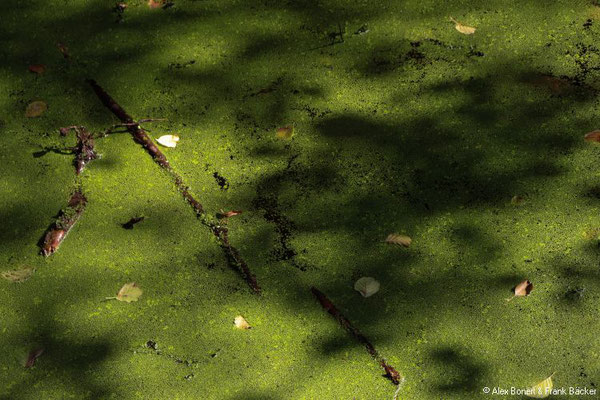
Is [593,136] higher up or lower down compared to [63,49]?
higher up

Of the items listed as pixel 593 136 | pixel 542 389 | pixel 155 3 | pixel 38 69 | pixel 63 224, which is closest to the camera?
pixel 542 389

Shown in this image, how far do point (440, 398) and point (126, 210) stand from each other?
3.12 ft

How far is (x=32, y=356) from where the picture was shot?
5.58 feet

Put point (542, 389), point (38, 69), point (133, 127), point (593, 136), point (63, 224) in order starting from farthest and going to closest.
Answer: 1. point (38, 69)
2. point (133, 127)
3. point (593, 136)
4. point (63, 224)
5. point (542, 389)

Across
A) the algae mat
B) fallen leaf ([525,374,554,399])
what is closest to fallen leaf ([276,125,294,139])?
the algae mat

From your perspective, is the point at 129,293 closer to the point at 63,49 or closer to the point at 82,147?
the point at 82,147

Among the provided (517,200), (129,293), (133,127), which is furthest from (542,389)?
(133,127)

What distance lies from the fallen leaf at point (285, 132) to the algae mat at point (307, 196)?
0.02 meters

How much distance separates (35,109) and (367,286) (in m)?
1.18

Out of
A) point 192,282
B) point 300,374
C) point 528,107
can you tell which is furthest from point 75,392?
point 528,107

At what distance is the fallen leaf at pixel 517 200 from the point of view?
1943 millimetres

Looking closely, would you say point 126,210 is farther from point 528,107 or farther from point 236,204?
point 528,107

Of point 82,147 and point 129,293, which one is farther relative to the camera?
point 82,147

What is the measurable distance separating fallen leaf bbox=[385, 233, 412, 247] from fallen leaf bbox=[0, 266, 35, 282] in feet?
2.98
